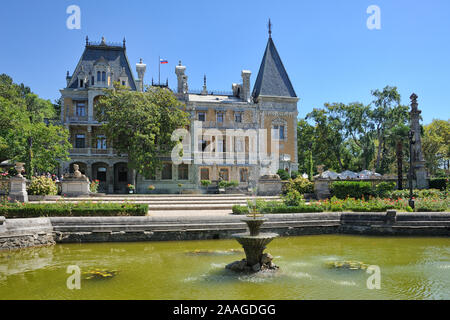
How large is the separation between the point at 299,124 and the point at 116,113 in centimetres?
3267

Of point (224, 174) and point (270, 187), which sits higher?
point (224, 174)

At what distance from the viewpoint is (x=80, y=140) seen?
134 feet

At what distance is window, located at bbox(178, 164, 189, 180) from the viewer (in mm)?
41719

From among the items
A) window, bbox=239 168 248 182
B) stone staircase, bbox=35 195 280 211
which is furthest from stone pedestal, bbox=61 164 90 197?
window, bbox=239 168 248 182

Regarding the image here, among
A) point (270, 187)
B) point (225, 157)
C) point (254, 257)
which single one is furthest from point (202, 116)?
point (254, 257)

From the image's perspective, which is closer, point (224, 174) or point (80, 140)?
point (80, 140)

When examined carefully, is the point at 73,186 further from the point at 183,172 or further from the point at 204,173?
the point at 204,173

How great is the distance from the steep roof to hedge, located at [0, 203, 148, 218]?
1128 inches

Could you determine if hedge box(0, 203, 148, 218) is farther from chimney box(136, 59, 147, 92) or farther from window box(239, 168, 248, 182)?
chimney box(136, 59, 147, 92)

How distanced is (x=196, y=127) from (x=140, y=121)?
9.23 meters

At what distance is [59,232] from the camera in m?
14.0

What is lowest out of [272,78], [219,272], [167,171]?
[219,272]

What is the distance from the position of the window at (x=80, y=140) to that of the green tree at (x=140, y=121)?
677 cm
